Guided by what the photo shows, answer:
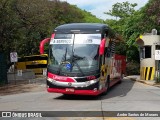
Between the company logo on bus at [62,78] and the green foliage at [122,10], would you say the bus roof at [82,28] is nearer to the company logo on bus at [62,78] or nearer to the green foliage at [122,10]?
the company logo on bus at [62,78]

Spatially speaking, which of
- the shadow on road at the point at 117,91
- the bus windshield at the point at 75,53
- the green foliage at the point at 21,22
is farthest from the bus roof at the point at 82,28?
the green foliage at the point at 21,22

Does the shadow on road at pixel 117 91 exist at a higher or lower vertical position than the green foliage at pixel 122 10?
lower

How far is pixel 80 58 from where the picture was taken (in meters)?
18.9

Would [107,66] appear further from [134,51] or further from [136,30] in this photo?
[134,51]

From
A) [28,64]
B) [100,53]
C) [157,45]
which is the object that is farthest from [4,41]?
A: [28,64]

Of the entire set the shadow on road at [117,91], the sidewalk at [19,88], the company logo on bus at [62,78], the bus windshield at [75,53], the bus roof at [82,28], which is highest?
the bus roof at [82,28]

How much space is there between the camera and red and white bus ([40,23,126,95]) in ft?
61.2

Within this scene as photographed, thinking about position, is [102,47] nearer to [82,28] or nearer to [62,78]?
[82,28]

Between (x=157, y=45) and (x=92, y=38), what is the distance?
18.6 metres

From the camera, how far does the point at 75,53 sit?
19031mm

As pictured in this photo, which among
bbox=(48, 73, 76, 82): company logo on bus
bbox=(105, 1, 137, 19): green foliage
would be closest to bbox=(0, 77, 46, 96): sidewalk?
bbox=(48, 73, 76, 82): company logo on bus

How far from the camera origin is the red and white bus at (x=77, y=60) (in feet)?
61.2

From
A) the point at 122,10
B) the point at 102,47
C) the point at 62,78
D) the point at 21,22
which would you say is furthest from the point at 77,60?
the point at 122,10

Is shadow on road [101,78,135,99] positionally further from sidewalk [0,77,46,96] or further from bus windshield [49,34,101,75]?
sidewalk [0,77,46,96]
